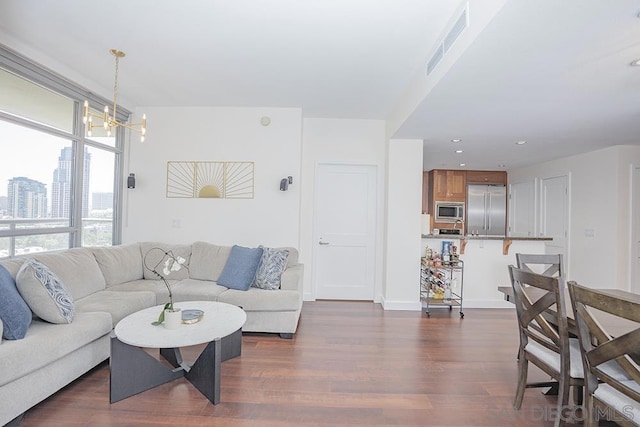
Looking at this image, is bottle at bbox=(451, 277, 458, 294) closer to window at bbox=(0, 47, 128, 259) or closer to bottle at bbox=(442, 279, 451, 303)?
bottle at bbox=(442, 279, 451, 303)

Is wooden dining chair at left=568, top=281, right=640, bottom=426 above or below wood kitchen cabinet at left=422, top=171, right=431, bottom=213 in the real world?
below

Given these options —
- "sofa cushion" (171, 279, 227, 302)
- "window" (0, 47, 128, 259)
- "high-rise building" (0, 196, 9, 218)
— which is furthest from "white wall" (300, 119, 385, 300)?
"high-rise building" (0, 196, 9, 218)

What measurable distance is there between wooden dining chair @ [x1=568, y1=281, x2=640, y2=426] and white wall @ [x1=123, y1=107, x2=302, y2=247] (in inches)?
127

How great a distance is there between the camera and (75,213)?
3645 mm

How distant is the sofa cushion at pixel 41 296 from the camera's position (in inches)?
86.7

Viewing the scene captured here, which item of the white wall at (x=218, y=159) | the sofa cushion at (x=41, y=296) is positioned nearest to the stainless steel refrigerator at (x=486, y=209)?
the white wall at (x=218, y=159)

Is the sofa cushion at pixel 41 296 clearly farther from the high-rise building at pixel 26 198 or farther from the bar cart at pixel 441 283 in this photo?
the bar cart at pixel 441 283

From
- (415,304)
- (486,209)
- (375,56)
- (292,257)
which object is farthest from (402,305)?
(486,209)

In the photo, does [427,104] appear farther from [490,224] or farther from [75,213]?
[490,224]

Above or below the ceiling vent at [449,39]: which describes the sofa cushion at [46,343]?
below

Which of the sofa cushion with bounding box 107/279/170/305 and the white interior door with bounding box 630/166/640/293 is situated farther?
the white interior door with bounding box 630/166/640/293

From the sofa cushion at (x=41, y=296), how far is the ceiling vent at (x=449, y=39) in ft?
10.8

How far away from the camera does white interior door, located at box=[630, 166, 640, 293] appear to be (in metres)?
4.38

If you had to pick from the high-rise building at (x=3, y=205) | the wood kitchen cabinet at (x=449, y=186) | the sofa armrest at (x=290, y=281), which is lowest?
the sofa armrest at (x=290, y=281)
